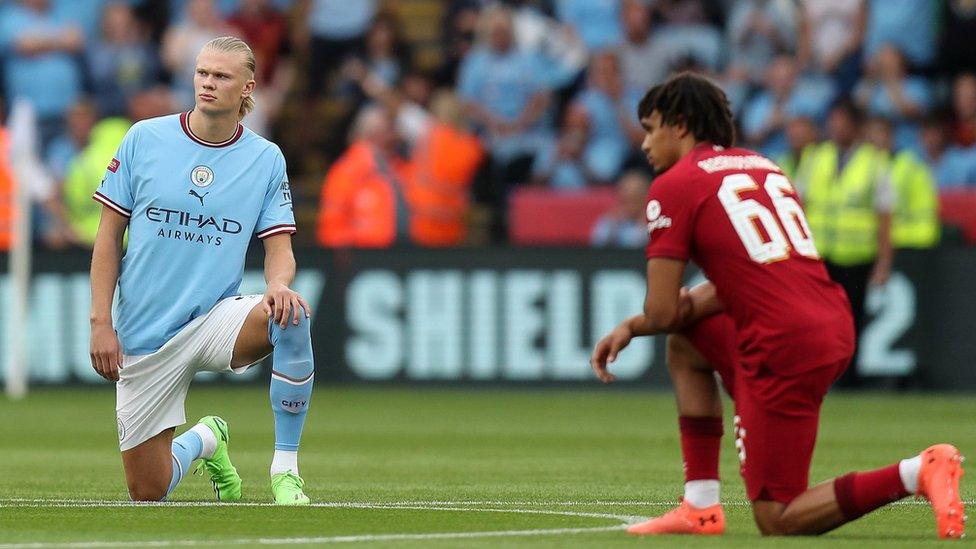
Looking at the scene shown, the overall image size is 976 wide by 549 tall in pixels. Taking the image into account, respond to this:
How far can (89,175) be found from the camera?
744 inches

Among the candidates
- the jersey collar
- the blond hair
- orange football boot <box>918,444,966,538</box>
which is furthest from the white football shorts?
orange football boot <box>918,444,966,538</box>

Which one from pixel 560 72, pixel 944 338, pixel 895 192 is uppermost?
pixel 560 72

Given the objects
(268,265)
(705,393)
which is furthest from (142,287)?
(705,393)

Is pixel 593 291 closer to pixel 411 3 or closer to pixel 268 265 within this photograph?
pixel 411 3

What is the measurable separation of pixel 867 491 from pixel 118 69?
1476cm

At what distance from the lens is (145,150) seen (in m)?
8.52

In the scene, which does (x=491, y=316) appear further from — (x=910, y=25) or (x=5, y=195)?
(x=910, y=25)

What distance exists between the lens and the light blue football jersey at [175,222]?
333 inches

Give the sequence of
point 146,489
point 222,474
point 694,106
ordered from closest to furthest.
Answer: point 694,106 → point 146,489 → point 222,474

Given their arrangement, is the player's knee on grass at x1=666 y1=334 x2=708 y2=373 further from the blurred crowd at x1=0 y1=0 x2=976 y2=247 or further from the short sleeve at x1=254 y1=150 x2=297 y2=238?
the blurred crowd at x1=0 y1=0 x2=976 y2=247

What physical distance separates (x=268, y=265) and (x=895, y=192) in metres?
10.0

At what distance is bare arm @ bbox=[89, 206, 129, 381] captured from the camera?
26.9ft

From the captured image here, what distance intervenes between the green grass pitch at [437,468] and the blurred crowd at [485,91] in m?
2.09

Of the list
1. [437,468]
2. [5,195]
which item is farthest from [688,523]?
[5,195]
